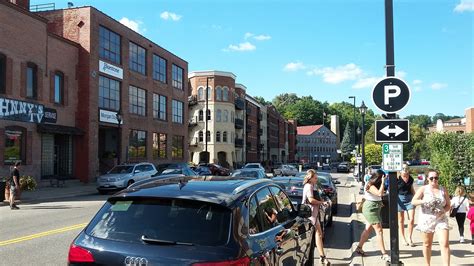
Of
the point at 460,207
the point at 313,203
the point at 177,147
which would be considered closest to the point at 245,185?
the point at 313,203

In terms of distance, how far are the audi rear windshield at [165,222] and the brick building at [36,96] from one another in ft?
80.1

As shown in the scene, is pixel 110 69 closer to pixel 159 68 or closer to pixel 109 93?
pixel 109 93

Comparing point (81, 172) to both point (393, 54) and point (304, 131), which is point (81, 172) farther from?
point (304, 131)

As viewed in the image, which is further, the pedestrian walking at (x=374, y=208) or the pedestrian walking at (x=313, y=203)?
the pedestrian walking at (x=374, y=208)

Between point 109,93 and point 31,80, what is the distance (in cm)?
840

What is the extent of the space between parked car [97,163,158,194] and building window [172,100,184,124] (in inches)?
882

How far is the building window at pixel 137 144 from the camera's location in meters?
40.1

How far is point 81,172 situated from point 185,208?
102ft

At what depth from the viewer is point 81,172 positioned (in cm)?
3319

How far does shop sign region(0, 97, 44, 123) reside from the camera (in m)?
26.0

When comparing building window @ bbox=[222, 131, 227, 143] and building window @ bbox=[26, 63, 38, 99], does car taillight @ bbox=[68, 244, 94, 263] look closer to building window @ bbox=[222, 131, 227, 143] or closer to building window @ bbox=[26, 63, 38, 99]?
building window @ bbox=[26, 63, 38, 99]

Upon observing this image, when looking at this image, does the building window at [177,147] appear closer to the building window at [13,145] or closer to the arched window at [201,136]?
the arched window at [201,136]

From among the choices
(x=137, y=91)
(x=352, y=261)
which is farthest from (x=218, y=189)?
(x=137, y=91)

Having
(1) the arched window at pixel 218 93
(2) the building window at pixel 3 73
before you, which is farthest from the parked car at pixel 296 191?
(1) the arched window at pixel 218 93
